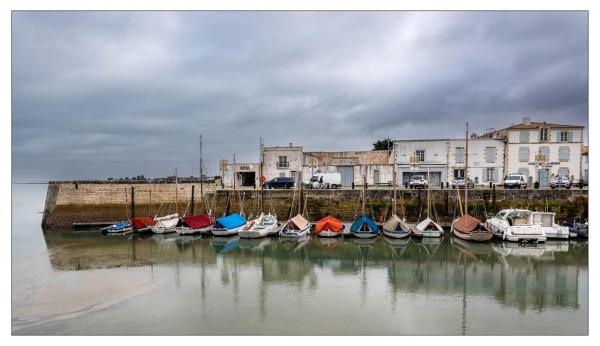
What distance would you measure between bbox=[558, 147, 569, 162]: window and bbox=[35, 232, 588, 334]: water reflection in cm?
1543

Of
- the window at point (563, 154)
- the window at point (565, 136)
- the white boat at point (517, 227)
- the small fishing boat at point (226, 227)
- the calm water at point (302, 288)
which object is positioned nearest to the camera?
the calm water at point (302, 288)

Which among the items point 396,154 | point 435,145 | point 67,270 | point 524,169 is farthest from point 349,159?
point 67,270

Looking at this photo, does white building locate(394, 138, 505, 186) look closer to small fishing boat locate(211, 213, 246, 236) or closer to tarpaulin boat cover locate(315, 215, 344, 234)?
tarpaulin boat cover locate(315, 215, 344, 234)

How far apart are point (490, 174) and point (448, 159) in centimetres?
418

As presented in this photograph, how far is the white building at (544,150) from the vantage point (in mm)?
35625

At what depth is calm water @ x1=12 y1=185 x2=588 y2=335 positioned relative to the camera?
37.8ft

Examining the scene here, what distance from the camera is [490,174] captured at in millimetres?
37000

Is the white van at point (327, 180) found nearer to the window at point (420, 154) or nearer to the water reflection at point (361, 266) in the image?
the window at point (420, 154)

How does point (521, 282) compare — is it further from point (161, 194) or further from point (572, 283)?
point (161, 194)

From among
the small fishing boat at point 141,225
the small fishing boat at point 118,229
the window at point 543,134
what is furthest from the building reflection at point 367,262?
the window at point 543,134

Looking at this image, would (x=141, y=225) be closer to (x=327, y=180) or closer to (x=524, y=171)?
(x=327, y=180)

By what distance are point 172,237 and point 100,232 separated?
6.60m

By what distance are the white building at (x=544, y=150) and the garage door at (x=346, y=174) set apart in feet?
48.4

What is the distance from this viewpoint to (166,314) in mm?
12414
